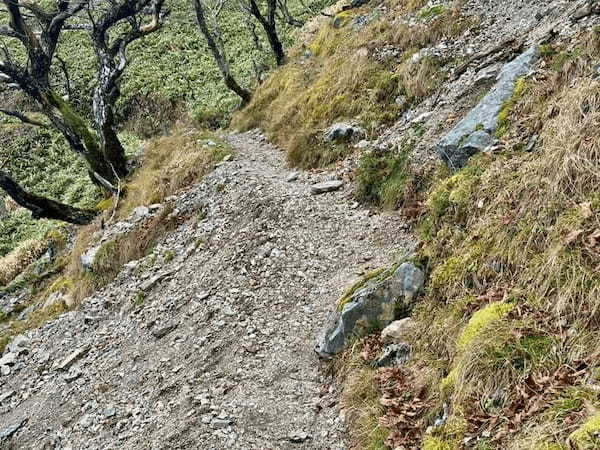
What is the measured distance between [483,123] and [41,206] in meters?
11.2

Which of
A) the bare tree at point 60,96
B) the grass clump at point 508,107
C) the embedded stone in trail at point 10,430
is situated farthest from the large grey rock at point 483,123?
the bare tree at point 60,96

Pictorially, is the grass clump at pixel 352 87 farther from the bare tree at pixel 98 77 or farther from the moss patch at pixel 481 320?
the moss patch at pixel 481 320

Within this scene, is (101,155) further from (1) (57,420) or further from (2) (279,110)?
(1) (57,420)

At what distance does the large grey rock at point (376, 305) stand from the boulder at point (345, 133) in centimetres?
562

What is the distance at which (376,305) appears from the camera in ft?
17.5

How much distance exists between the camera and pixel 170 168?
41.0 ft

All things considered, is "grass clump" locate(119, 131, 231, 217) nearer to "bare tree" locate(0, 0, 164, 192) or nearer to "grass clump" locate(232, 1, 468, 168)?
"bare tree" locate(0, 0, 164, 192)

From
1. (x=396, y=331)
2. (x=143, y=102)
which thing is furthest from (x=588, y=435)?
(x=143, y=102)

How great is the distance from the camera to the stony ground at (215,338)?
5160 mm

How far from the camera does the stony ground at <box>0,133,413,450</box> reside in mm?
5160

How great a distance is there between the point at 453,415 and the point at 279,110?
39.9 feet

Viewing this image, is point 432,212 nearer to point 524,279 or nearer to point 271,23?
point 524,279

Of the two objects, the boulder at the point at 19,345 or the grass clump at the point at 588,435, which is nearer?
the grass clump at the point at 588,435

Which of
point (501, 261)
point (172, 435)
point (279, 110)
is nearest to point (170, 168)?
point (279, 110)
